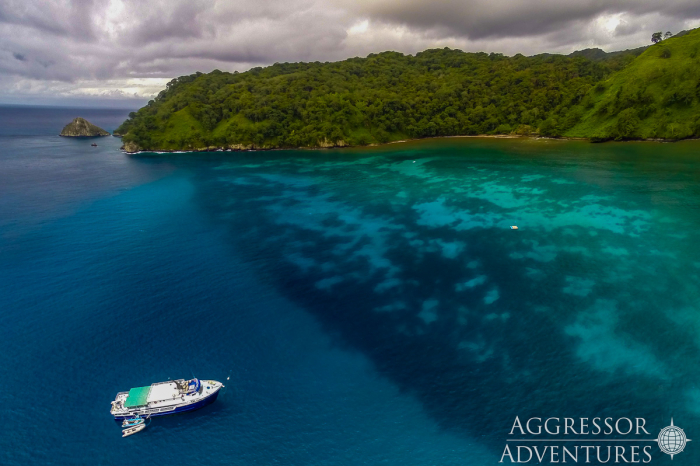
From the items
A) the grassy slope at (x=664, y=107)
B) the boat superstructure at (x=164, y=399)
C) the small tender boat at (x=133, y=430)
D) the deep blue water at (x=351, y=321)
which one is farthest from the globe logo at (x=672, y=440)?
the grassy slope at (x=664, y=107)

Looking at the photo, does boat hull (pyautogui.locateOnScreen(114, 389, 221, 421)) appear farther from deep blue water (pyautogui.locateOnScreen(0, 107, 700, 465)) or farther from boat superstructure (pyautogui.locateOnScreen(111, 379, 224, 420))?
deep blue water (pyautogui.locateOnScreen(0, 107, 700, 465))

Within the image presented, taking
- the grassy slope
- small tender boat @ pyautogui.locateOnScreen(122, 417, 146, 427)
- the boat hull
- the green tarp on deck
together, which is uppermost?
the grassy slope

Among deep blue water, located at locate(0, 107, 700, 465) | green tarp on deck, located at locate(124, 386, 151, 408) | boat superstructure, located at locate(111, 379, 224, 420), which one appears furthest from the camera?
green tarp on deck, located at locate(124, 386, 151, 408)

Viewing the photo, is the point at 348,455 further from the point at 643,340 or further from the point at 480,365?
the point at 643,340

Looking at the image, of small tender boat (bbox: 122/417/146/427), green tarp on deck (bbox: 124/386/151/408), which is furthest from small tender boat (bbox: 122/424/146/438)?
green tarp on deck (bbox: 124/386/151/408)

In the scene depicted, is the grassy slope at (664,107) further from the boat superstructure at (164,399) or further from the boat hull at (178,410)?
the boat superstructure at (164,399)

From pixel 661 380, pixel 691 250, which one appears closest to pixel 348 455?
pixel 661 380
